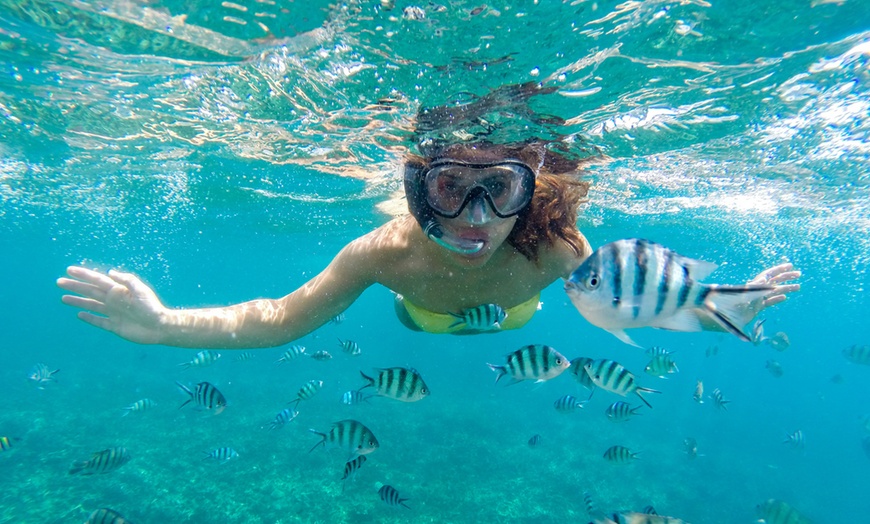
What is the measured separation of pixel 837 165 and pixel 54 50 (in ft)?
66.1

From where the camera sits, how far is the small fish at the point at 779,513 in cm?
794

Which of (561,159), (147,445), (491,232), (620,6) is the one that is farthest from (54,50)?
(147,445)

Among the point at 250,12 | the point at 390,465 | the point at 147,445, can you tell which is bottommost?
the point at 390,465

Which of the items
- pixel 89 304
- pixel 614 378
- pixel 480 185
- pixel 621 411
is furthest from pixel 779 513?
pixel 89 304

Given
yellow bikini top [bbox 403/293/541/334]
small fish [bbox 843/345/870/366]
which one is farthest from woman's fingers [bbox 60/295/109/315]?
small fish [bbox 843/345/870/366]

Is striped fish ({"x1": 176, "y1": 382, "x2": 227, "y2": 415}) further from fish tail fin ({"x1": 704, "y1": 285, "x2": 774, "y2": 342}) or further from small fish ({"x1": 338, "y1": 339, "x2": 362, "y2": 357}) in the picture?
fish tail fin ({"x1": 704, "y1": 285, "x2": 774, "y2": 342})

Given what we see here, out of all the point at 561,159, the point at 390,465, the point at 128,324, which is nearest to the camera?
the point at 128,324

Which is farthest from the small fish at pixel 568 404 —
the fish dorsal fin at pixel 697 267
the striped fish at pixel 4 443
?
the striped fish at pixel 4 443

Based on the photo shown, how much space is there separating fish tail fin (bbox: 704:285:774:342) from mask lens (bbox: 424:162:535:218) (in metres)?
2.40

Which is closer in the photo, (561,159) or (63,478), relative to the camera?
(561,159)

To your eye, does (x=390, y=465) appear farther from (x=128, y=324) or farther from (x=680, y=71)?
(x=680, y=71)

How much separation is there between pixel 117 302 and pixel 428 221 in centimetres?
289

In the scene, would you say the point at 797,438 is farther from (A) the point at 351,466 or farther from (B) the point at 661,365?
(A) the point at 351,466

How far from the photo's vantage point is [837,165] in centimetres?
1267
